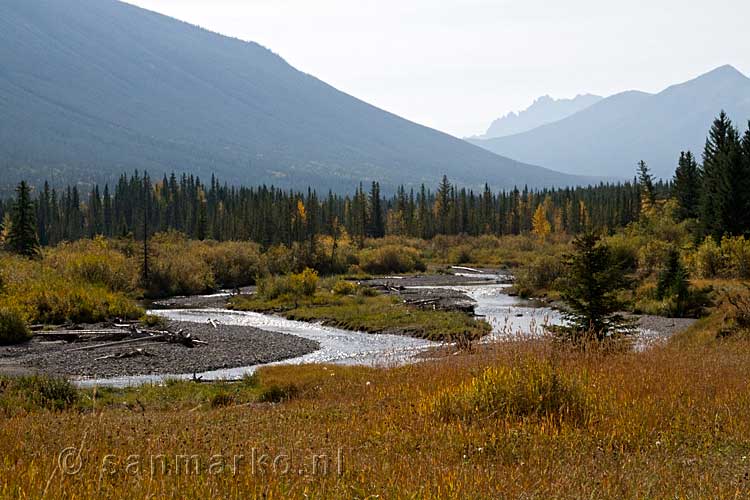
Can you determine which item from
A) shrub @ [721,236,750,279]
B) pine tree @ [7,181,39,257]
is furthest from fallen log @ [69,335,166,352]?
shrub @ [721,236,750,279]

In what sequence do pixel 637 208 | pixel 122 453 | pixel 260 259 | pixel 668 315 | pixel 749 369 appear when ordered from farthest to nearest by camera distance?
pixel 637 208, pixel 260 259, pixel 668 315, pixel 749 369, pixel 122 453

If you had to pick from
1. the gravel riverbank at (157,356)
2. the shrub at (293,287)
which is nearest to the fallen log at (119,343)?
the gravel riverbank at (157,356)

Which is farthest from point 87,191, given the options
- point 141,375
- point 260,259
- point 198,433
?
point 198,433

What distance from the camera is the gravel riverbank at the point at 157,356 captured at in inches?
899

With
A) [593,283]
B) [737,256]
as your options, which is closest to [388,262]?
[737,256]

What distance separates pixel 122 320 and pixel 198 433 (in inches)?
1103

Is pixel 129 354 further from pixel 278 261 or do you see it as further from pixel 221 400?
pixel 278 261

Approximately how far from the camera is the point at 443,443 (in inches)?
302

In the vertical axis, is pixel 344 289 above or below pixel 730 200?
below

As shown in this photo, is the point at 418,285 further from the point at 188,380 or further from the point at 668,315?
the point at 188,380

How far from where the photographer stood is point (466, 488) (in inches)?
223

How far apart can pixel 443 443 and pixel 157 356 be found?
20.2 metres

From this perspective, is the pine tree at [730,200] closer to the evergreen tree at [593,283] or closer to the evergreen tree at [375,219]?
the evergreen tree at [593,283]

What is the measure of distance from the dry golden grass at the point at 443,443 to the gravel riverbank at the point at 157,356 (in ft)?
35.0
